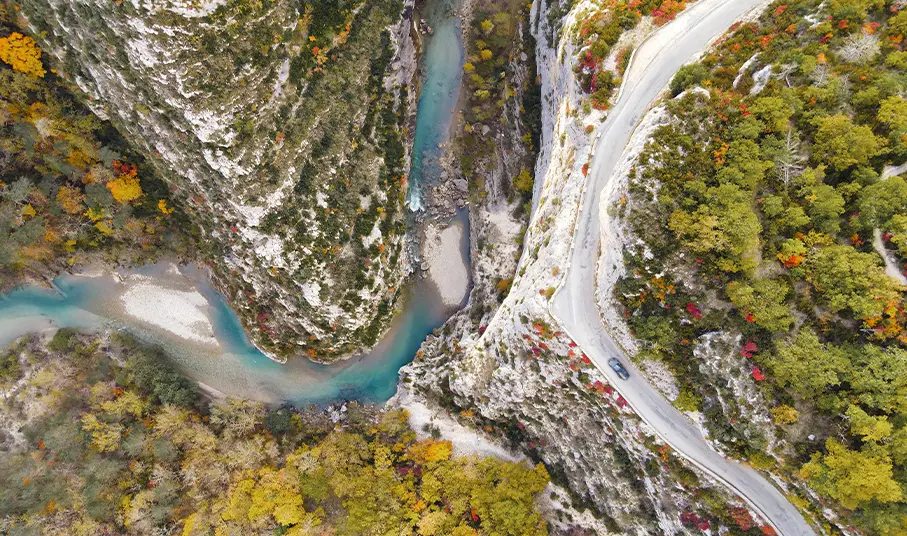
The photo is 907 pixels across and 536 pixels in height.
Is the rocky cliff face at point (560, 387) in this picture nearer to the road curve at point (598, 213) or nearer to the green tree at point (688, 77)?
the road curve at point (598, 213)

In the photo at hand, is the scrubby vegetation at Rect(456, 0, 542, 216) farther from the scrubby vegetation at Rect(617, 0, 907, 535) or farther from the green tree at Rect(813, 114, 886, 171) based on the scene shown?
the green tree at Rect(813, 114, 886, 171)

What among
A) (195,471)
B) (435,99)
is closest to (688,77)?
(435,99)

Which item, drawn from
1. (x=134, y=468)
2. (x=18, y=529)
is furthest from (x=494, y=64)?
(x=18, y=529)

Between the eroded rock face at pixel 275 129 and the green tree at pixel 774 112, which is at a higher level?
the eroded rock face at pixel 275 129

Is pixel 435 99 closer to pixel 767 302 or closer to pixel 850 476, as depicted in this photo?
pixel 767 302

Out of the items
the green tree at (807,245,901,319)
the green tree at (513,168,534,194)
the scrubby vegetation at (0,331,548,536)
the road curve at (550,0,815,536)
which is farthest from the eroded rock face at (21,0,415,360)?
the green tree at (807,245,901,319)

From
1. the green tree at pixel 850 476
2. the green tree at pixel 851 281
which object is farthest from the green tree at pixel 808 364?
the green tree at pixel 850 476

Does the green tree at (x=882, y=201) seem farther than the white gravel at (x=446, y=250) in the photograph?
No

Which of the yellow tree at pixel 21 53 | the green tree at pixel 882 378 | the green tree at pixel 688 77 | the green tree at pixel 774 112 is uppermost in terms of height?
the yellow tree at pixel 21 53
